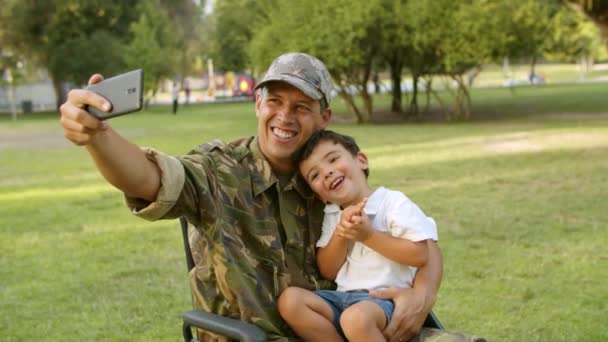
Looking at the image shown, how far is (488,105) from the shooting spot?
35.7m

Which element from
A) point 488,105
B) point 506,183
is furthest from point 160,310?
point 488,105

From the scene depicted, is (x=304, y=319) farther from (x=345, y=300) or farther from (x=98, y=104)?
(x=98, y=104)

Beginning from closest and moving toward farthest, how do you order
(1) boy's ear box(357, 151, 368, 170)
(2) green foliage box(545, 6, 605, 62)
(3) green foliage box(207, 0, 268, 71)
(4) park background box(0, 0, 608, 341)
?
1. (1) boy's ear box(357, 151, 368, 170)
2. (4) park background box(0, 0, 608, 341)
3. (2) green foliage box(545, 6, 605, 62)
4. (3) green foliage box(207, 0, 268, 71)

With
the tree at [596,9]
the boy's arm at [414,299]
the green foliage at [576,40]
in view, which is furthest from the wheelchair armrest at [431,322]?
the green foliage at [576,40]

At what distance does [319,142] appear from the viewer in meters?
2.90

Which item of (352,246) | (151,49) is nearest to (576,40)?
(151,49)

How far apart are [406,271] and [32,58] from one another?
48573 mm

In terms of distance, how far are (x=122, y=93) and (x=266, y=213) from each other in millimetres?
1018

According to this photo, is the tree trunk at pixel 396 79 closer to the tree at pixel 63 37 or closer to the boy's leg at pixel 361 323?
the tree at pixel 63 37

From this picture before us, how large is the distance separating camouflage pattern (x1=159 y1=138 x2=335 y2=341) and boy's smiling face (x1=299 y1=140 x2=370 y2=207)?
103 mm

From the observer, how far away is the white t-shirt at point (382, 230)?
280 cm

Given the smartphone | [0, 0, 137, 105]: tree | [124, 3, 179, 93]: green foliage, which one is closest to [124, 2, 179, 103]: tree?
[124, 3, 179, 93]: green foliage

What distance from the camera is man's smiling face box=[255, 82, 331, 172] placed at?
2.90m

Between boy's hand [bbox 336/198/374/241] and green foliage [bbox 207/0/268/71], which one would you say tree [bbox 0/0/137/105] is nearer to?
green foliage [bbox 207/0/268/71]
